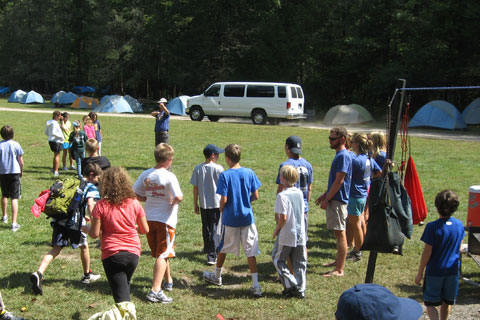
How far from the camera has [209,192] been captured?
6.17 metres

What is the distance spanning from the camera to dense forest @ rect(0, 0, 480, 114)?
29594mm

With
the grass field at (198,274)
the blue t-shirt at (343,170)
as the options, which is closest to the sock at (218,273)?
the grass field at (198,274)

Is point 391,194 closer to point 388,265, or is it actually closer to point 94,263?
point 388,265

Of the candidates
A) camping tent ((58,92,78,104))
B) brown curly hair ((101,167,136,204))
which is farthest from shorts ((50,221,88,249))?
camping tent ((58,92,78,104))

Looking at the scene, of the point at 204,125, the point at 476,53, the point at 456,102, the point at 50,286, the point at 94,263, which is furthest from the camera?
the point at 456,102

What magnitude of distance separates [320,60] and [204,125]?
1752cm

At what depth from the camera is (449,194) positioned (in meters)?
4.31

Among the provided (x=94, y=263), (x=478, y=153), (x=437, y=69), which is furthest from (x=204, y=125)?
(x=94, y=263)

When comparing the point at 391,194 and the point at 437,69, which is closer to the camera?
the point at 391,194

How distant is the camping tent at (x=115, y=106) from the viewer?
3509cm

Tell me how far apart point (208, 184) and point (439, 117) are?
836 inches

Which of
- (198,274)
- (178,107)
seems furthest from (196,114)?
(198,274)

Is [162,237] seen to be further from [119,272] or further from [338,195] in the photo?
[338,195]

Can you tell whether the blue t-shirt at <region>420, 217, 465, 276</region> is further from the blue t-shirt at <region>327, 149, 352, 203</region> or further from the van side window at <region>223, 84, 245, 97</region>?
the van side window at <region>223, 84, 245, 97</region>
